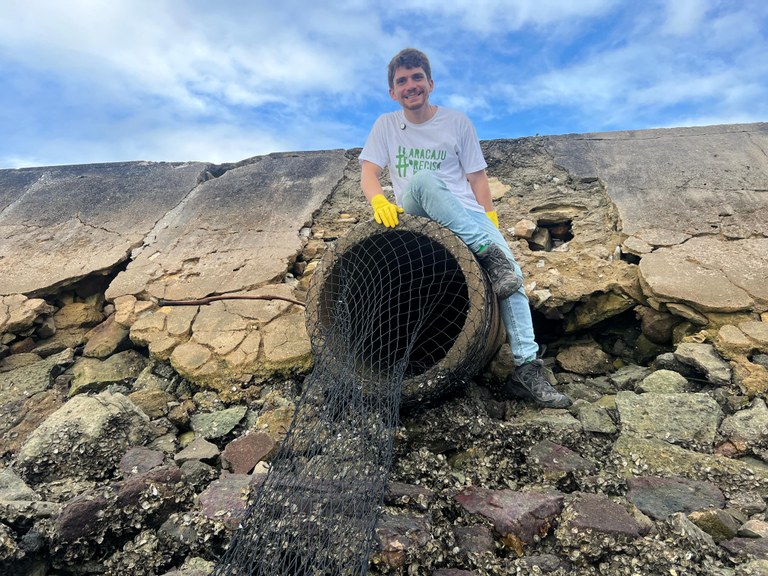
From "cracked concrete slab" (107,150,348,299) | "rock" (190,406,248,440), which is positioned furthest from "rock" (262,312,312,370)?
"cracked concrete slab" (107,150,348,299)

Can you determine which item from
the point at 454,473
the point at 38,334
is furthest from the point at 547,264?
the point at 38,334

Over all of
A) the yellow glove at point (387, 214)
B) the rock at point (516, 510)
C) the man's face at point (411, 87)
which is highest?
the man's face at point (411, 87)

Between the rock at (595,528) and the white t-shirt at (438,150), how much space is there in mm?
1571

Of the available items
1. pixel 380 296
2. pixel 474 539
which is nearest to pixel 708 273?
pixel 380 296

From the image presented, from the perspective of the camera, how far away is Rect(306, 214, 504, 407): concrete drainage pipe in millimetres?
2295

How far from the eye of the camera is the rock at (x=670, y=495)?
1792mm

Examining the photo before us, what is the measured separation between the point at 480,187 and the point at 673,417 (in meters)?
1.47

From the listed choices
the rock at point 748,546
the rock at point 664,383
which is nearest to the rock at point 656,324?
the rock at point 664,383

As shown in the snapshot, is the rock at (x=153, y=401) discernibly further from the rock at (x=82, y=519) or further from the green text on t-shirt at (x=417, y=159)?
the green text on t-shirt at (x=417, y=159)

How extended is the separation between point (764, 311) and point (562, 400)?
3.97 feet

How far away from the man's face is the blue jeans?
506 mm

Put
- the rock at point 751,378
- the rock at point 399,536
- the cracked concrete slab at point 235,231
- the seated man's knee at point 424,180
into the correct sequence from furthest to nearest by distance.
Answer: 1. the cracked concrete slab at point 235,231
2. the seated man's knee at point 424,180
3. the rock at point 751,378
4. the rock at point 399,536

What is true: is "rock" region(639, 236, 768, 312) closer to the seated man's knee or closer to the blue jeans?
the blue jeans

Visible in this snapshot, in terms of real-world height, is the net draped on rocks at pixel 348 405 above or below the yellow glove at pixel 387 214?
below
